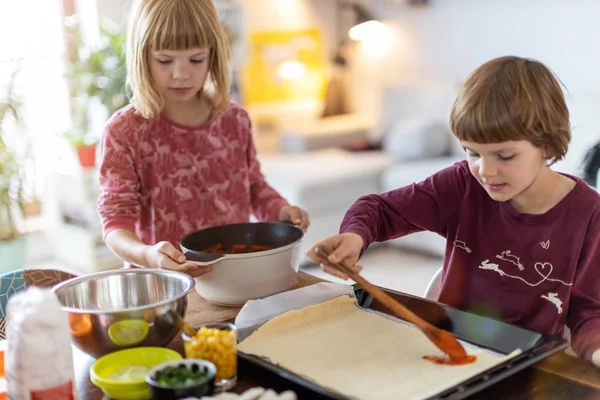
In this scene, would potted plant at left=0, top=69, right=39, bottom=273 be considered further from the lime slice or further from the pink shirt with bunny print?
the lime slice

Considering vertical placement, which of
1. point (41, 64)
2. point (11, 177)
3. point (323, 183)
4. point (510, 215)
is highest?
point (41, 64)

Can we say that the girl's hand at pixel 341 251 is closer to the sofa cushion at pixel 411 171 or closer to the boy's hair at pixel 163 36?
the boy's hair at pixel 163 36

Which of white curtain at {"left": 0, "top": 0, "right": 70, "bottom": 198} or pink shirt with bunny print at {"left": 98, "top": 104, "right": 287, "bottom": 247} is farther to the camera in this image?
white curtain at {"left": 0, "top": 0, "right": 70, "bottom": 198}

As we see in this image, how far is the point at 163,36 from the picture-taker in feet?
5.36

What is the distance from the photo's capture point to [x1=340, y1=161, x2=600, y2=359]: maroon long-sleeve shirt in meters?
1.37

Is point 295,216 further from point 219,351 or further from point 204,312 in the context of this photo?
point 219,351

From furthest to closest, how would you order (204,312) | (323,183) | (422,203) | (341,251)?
1. (323,183)
2. (422,203)
3. (204,312)
4. (341,251)

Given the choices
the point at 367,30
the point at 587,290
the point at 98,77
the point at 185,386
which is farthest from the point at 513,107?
the point at 367,30

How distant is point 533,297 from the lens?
1406 mm

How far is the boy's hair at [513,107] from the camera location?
1.28 m

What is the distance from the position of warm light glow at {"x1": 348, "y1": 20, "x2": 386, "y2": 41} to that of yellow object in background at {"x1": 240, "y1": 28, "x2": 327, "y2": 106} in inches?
10.7

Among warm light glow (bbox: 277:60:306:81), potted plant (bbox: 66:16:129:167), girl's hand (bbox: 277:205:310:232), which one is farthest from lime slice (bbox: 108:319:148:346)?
warm light glow (bbox: 277:60:306:81)

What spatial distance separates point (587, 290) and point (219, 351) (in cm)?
71

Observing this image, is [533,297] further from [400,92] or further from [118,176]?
[400,92]
